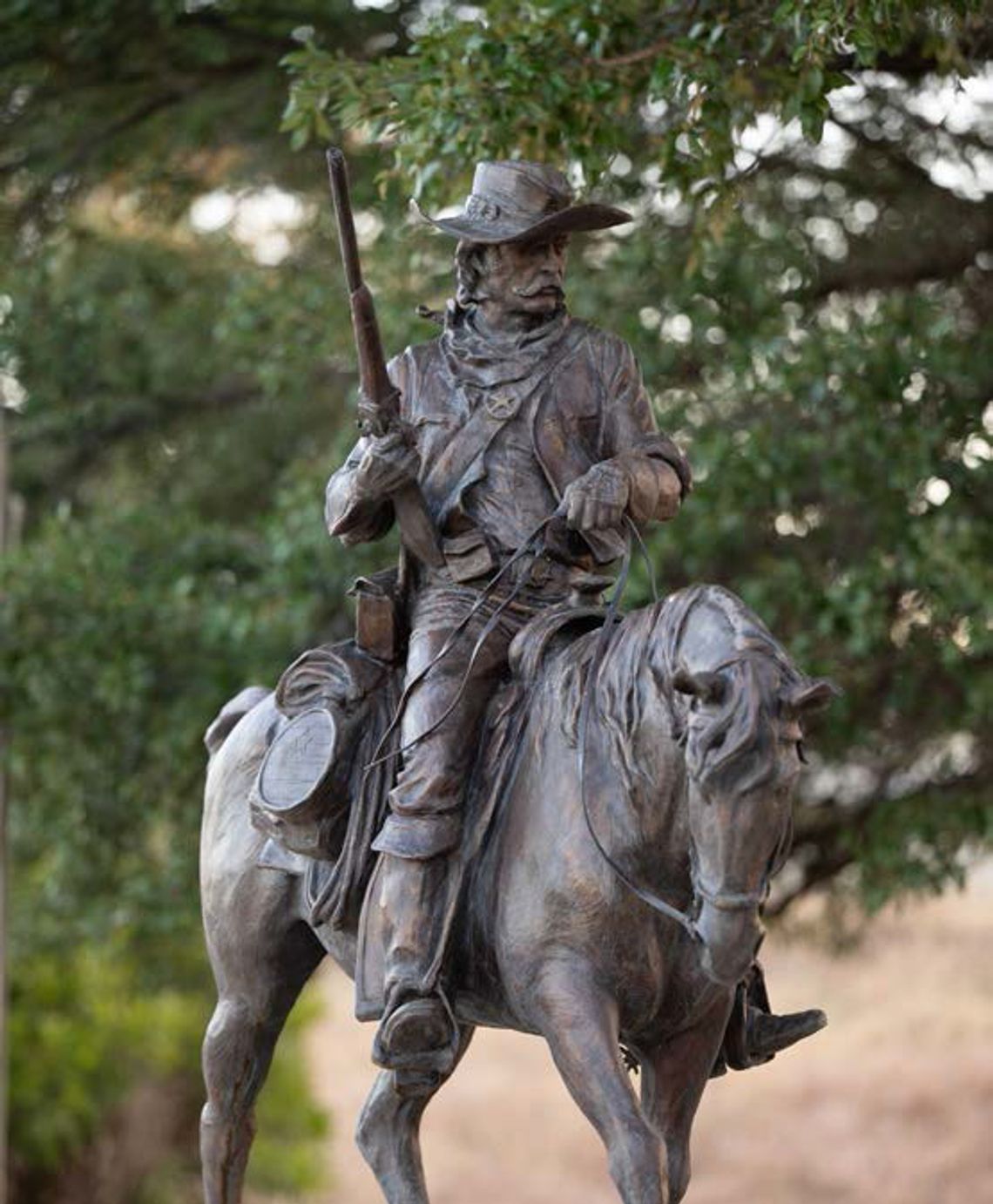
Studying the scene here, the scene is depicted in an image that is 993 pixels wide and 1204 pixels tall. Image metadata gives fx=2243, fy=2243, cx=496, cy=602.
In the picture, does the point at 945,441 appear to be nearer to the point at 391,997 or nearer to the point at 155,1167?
the point at 391,997

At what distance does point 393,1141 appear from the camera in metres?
5.25

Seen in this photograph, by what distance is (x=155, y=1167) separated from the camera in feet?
41.8

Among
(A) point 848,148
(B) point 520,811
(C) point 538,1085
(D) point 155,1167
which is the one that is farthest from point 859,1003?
(B) point 520,811

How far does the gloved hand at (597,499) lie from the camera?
445 cm

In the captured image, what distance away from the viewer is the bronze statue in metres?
4.14

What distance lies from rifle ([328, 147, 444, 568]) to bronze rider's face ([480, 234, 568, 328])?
11.6 inches

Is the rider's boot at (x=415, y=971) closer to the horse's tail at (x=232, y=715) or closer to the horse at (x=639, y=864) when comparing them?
A: the horse at (x=639, y=864)

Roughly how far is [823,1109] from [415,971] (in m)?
9.44

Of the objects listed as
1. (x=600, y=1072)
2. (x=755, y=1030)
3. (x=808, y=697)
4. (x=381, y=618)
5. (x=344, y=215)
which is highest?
(x=344, y=215)

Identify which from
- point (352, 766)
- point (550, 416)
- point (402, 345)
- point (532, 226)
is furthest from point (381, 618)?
point (402, 345)

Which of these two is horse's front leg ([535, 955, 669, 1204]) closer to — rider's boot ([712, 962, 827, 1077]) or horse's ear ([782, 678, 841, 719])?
rider's boot ([712, 962, 827, 1077])

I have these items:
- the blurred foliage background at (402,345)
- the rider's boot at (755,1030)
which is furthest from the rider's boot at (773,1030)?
the blurred foliage background at (402,345)

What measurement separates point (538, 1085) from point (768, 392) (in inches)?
303

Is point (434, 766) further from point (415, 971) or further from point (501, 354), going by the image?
point (501, 354)
